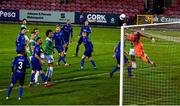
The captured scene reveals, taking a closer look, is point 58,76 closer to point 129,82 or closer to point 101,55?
point 129,82

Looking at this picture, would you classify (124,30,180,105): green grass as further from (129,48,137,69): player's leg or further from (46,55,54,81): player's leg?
(46,55,54,81): player's leg

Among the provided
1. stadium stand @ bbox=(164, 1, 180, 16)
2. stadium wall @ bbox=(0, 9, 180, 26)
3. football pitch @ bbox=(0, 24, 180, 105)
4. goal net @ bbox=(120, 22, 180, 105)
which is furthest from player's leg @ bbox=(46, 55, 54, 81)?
stadium stand @ bbox=(164, 1, 180, 16)

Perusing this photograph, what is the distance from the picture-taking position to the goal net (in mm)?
15211

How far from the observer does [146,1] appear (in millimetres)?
55562

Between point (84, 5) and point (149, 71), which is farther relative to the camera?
point (84, 5)

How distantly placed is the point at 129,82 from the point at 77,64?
7.60 meters

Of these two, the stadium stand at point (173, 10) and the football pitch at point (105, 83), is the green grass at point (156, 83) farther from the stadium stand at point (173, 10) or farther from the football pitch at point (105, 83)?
the stadium stand at point (173, 10)

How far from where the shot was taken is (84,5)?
5331cm

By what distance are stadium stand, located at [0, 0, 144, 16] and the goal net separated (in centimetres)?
2712

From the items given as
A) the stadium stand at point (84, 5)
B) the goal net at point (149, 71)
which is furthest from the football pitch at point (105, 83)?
the stadium stand at point (84, 5)

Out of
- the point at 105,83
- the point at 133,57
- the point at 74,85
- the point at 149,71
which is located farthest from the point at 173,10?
the point at 74,85

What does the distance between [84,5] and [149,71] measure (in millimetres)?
32947

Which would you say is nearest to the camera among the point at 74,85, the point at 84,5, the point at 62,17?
the point at 74,85

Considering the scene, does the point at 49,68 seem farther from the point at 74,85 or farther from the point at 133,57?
the point at 133,57
